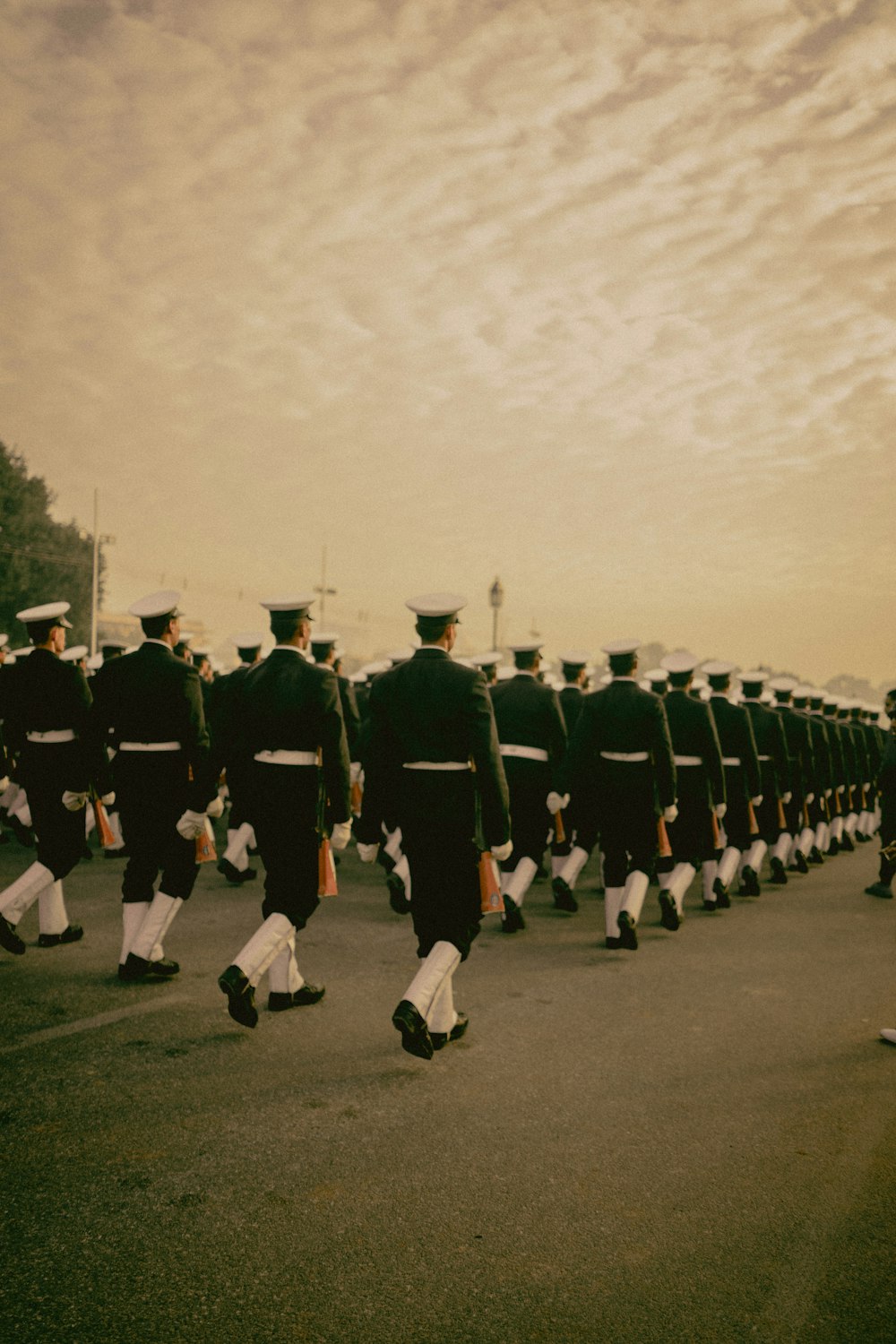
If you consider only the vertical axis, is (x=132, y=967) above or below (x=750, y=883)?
above

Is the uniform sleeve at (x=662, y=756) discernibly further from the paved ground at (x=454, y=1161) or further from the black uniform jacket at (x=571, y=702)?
the black uniform jacket at (x=571, y=702)

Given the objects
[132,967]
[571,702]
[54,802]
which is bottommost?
[132,967]

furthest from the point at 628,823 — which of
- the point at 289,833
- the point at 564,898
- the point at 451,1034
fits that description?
the point at 289,833

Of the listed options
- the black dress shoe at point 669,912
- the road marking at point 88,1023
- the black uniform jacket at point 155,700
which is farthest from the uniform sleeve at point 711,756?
the road marking at point 88,1023

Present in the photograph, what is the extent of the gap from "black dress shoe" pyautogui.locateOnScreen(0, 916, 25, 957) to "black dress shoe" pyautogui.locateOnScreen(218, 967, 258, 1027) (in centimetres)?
209

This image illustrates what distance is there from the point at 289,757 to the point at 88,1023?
1.75 metres

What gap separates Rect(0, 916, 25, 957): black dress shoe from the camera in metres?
5.83

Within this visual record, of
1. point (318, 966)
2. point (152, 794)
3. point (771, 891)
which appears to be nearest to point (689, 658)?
point (771, 891)

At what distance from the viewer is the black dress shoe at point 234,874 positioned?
9477 millimetres

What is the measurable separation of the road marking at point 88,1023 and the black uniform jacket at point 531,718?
3847 mm

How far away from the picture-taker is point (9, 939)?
5855 mm

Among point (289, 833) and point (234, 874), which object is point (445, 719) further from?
point (234, 874)

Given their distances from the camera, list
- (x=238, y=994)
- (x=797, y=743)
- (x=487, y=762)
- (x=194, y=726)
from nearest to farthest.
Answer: (x=238, y=994) → (x=487, y=762) → (x=194, y=726) → (x=797, y=743)

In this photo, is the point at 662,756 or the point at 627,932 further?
Answer: the point at 662,756
